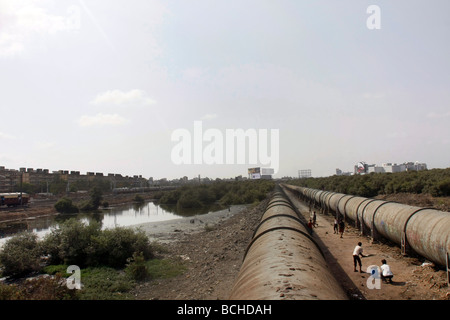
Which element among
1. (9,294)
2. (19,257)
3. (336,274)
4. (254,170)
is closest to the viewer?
(9,294)

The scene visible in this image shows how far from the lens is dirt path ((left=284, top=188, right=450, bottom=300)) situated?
7.86 metres

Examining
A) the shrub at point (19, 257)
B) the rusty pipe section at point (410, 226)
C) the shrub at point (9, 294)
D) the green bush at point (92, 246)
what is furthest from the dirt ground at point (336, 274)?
the shrub at point (19, 257)

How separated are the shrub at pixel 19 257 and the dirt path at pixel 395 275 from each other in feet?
56.5

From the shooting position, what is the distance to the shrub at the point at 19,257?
16.0 metres

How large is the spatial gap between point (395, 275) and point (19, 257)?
768 inches

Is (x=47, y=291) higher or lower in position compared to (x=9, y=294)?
lower

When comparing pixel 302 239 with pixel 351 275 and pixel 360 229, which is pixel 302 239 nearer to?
pixel 351 275

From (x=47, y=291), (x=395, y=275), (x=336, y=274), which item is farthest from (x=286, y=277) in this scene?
(x=47, y=291)

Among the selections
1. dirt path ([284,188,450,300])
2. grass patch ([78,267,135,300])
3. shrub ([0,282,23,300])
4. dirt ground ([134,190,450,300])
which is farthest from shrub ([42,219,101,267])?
dirt path ([284,188,450,300])

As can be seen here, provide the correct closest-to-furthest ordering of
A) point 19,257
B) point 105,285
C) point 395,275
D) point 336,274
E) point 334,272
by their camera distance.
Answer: point 395,275 → point 336,274 → point 334,272 → point 105,285 → point 19,257

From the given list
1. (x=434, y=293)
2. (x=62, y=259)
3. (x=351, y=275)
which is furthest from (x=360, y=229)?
(x=62, y=259)

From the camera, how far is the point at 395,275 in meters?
9.36

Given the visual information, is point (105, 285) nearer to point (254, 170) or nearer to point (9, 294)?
point (9, 294)

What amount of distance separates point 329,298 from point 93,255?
17.1 m
